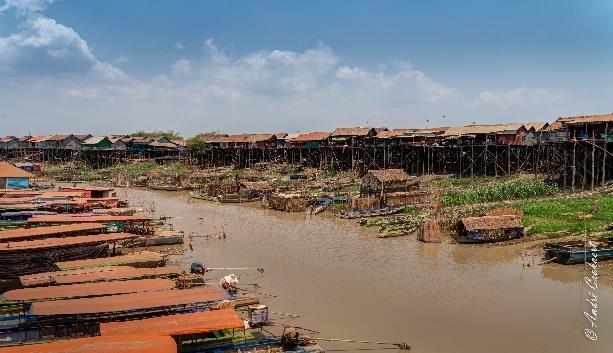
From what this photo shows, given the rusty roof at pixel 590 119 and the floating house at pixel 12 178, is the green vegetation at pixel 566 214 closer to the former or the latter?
the rusty roof at pixel 590 119

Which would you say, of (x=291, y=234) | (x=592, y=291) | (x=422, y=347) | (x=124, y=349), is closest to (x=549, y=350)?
(x=422, y=347)

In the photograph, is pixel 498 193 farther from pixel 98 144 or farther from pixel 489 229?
pixel 98 144

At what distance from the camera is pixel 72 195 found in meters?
39.6

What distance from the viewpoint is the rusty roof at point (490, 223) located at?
91.9 ft

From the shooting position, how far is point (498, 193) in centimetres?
3872

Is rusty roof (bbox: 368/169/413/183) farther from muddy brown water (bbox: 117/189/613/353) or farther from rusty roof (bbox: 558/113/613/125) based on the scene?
rusty roof (bbox: 558/113/613/125)

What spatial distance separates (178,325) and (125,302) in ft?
7.48

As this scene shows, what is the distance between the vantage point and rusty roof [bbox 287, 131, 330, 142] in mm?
66688

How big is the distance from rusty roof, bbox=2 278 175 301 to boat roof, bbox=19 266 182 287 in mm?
711

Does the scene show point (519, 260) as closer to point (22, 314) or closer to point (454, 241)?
point (454, 241)

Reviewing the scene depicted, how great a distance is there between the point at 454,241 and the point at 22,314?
70.0ft

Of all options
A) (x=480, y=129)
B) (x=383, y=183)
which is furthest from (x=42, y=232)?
(x=480, y=129)

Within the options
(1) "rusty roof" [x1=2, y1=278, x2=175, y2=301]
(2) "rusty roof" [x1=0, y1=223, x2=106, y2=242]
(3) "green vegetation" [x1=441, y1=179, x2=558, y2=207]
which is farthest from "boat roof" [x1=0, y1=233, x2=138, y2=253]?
(3) "green vegetation" [x1=441, y1=179, x2=558, y2=207]
